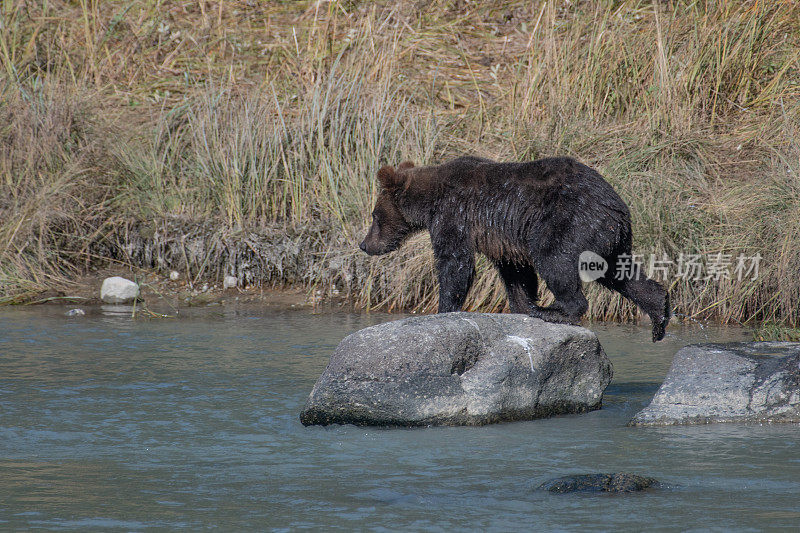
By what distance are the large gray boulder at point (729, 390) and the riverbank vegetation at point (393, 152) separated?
3082mm

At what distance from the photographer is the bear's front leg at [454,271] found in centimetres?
731

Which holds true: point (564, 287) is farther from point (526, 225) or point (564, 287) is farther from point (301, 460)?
point (301, 460)

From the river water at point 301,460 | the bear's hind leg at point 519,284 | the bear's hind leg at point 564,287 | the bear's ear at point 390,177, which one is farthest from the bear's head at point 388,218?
the bear's hind leg at point 564,287

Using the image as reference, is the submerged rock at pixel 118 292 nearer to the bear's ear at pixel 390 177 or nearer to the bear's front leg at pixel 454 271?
the bear's ear at pixel 390 177

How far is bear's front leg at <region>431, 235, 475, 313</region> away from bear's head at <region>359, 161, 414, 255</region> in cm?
81

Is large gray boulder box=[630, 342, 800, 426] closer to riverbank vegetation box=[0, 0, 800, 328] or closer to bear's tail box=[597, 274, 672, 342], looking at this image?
bear's tail box=[597, 274, 672, 342]

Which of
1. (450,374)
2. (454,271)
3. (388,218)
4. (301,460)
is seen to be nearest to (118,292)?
(388,218)

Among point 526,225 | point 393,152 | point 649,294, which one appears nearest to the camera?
point 526,225

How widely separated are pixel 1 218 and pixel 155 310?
2.40m

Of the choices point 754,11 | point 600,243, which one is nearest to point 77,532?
point 600,243

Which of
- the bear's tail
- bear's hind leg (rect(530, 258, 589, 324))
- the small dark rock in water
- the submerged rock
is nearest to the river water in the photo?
the small dark rock in water

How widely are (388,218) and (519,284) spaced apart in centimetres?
128

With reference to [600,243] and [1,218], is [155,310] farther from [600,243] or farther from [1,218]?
[600,243]

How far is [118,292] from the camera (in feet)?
35.5
